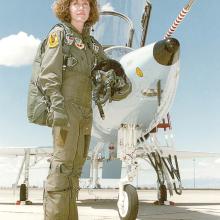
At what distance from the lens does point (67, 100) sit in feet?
8.75

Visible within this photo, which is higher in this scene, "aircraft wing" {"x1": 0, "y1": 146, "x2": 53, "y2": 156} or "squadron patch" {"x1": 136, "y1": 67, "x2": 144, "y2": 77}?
"squadron patch" {"x1": 136, "y1": 67, "x2": 144, "y2": 77}

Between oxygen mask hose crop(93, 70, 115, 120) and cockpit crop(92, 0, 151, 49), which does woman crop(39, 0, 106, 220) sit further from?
cockpit crop(92, 0, 151, 49)

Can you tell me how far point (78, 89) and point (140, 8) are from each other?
534 centimetres

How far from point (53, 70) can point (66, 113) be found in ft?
1.13

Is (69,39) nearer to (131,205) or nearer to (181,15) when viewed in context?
(181,15)

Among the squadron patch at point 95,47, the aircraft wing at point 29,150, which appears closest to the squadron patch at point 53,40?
the squadron patch at point 95,47

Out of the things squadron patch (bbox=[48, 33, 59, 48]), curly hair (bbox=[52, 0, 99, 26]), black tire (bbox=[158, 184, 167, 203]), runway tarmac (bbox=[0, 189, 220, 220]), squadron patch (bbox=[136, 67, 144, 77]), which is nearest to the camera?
squadron patch (bbox=[48, 33, 59, 48])

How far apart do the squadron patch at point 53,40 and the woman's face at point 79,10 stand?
1.00 ft

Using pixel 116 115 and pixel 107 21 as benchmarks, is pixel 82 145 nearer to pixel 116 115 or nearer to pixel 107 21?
pixel 116 115

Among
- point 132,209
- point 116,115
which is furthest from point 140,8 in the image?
point 132,209

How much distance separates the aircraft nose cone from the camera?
4414mm

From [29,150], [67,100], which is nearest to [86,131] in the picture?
[67,100]

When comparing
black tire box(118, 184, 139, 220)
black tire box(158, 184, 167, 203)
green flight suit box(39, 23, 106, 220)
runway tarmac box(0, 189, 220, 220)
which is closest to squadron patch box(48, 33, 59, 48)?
green flight suit box(39, 23, 106, 220)

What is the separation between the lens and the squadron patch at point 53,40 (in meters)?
2.66
